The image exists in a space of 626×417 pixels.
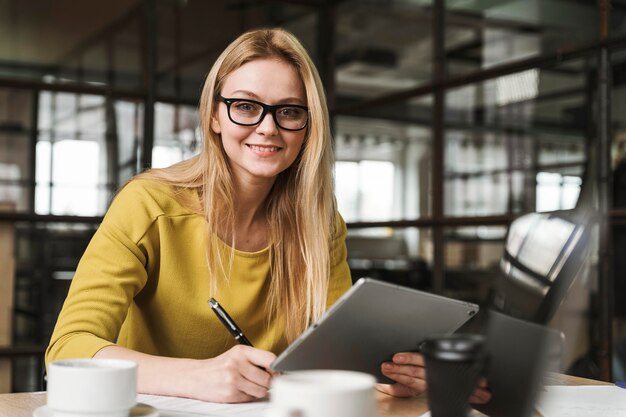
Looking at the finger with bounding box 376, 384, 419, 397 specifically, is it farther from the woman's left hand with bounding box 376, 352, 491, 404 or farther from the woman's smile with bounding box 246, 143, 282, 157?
the woman's smile with bounding box 246, 143, 282, 157

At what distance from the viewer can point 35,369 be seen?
3.24 meters

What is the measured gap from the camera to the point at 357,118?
3.58 meters

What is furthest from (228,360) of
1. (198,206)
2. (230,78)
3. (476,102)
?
(476,102)

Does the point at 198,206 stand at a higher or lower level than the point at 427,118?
lower

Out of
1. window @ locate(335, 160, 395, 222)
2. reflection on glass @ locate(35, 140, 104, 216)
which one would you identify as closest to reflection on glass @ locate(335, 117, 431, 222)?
window @ locate(335, 160, 395, 222)

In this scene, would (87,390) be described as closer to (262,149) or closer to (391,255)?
(262,149)

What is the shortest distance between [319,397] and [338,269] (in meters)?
1.12

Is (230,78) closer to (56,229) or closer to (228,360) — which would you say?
(228,360)

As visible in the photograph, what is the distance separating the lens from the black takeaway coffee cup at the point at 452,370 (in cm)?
82

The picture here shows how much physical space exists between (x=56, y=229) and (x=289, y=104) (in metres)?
1.93

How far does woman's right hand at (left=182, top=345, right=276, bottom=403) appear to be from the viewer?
116 centimetres

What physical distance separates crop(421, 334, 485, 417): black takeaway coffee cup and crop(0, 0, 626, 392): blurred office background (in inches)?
69.9

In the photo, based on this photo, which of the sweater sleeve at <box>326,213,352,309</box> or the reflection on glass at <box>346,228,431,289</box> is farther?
the reflection on glass at <box>346,228,431,289</box>

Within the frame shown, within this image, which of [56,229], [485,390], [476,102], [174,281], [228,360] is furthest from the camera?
[56,229]
